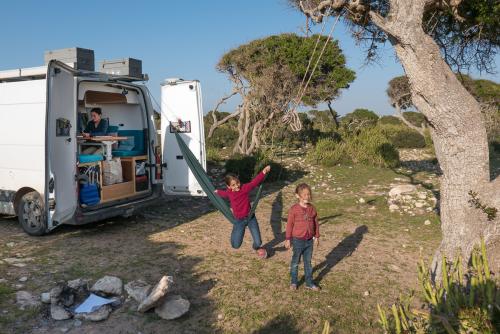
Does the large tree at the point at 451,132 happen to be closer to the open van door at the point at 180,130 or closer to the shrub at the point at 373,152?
the open van door at the point at 180,130

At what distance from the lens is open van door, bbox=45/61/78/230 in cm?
605

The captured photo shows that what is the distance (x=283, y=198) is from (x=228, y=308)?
5482 mm

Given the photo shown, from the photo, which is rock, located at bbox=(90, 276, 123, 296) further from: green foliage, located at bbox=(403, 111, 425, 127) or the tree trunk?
green foliage, located at bbox=(403, 111, 425, 127)

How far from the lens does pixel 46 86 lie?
19.6ft

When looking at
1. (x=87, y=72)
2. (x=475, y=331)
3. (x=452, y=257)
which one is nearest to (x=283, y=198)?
(x=87, y=72)

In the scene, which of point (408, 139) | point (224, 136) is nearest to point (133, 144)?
point (224, 136)

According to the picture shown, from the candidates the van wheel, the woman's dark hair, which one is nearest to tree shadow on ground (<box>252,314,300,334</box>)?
the van wheel

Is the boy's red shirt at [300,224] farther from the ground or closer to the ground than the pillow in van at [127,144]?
closer to the ground

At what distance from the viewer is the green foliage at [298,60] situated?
19.3 metres

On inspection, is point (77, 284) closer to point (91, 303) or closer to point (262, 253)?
point (91, 303)

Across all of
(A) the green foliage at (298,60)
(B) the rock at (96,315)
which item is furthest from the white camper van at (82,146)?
(A) the green foliage at (298,60)

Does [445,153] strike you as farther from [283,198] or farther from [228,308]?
[283,198]

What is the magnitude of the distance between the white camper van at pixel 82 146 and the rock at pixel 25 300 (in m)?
1.72

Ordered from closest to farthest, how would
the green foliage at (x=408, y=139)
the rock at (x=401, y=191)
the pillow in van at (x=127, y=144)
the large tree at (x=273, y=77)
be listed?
the pillow in van at (x=127, y=144) < the rock at (x=401, y=191) < the large tree at (x=273, y=77) < the green foliage at (x=408, y=139)
